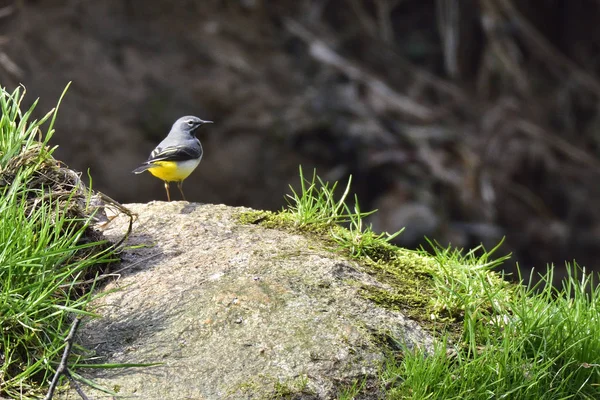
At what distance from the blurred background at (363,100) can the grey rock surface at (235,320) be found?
432 centimetres

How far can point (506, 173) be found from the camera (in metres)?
8.59

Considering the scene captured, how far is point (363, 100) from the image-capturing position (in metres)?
8.47

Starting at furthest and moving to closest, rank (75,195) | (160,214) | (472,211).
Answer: (472,211) → (160,214) → (75,195)

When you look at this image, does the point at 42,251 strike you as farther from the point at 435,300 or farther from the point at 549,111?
the point at 549,111

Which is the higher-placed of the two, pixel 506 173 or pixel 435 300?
pixel 435 300

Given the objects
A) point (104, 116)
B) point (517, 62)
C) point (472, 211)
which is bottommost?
point (472, 211)

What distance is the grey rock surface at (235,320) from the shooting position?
275 cm

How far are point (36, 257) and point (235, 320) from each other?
0.75m

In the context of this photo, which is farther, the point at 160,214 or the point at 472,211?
the point at 472,211

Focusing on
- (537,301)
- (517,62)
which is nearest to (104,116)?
(517,62)

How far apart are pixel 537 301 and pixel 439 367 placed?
0.60 m

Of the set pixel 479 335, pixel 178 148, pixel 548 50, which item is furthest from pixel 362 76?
pixel 479 335

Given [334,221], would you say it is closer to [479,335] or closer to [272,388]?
[479,335]

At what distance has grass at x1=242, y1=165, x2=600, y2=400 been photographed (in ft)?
9.32
